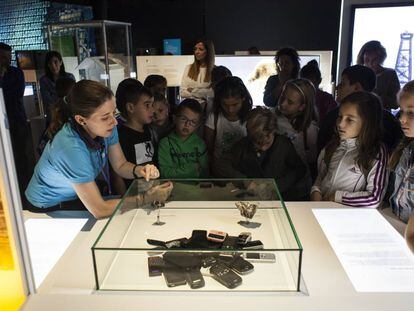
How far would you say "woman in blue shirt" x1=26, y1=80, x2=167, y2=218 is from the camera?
1.52m

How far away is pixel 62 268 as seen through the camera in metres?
1.24

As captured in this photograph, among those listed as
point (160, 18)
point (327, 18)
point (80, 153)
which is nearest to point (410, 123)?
point (80, 153)

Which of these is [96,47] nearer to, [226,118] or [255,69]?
[255,69]

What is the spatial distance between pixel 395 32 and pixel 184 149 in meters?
4.24

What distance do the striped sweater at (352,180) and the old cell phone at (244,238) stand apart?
655mm

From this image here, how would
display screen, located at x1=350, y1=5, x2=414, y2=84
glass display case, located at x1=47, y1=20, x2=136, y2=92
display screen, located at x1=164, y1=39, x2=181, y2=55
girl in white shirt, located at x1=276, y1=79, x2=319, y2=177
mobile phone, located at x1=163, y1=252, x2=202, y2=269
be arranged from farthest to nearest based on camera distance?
1. display screen, located at x1=164, y1=39, x2=181, y2=55
2. display screen, located at x1=350, y1=5, x2=414, y2=84
3. glass display case, located at x1=47, y1=20, x2=136, y2=92
4. girl in white shirt, located at x1=276, y1=79, x2=319, y2=177
5. mobile phone, located at x1=163, y1=252, x2=202, y2=269

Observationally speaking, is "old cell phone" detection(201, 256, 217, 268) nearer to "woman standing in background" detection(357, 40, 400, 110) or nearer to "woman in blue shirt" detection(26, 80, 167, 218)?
"woman in blue shirt" detection(26, 80, 167, 218)

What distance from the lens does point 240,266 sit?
1.15m

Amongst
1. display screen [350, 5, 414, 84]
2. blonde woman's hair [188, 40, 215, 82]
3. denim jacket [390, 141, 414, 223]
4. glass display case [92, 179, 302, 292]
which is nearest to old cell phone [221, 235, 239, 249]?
glass display case [92, 179, 302, 292]

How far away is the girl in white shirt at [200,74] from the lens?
3.42 meters

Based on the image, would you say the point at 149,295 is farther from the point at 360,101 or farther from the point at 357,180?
the point at 360,101

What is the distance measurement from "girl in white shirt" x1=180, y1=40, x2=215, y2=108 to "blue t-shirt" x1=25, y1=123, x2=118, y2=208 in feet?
6.00

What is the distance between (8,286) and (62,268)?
19cm

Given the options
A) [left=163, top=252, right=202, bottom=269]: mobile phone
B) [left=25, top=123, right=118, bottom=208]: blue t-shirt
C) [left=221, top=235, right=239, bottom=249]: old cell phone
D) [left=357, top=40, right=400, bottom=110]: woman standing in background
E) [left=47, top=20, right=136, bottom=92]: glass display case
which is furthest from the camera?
[left=47, top=20, right=136, bottom=92]: glass display case
